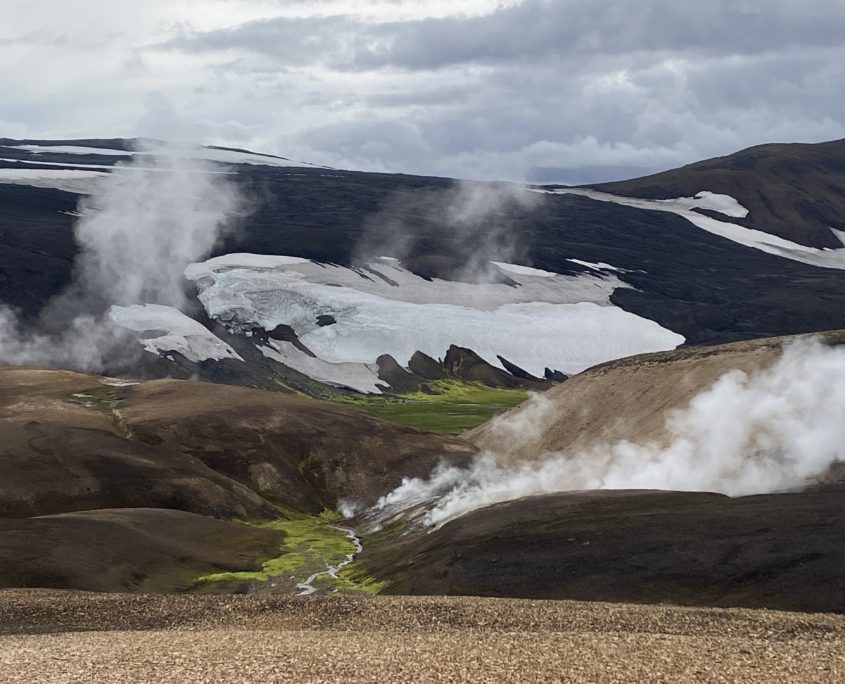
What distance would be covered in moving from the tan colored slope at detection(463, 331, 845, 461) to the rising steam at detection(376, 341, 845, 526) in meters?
1.91

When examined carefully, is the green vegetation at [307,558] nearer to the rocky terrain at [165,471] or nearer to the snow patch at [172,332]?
the rocky terrain at [165,471]

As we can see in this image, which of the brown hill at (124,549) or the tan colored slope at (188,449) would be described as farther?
the tan colored slope at (188,449)

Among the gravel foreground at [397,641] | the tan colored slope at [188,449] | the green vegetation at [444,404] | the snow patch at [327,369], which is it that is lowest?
the green vegetation at [444,404]

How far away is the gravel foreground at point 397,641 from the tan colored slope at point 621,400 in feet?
151

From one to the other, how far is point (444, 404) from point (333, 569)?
3435 inches

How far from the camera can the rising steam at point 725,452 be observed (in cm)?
7144

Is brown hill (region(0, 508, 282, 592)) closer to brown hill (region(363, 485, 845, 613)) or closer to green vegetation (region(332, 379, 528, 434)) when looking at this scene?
brown hill (region(363, 485, 845, 613))

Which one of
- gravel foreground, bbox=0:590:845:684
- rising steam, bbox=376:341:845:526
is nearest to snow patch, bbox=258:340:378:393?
rising steam, bbox=376:341:845:526

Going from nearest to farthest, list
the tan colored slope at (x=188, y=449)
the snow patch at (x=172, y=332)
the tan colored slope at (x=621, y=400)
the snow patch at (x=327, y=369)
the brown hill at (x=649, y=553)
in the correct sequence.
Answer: the brown hill at (x=649, y=553), the tan colored slope at (x=188, y=449), the tan colored slope at (x=621, y=400), the snow patch at (x=172, y=332), the snow patch at (x=327, y=369)

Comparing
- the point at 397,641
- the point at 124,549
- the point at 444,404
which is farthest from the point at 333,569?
the point at 444,404

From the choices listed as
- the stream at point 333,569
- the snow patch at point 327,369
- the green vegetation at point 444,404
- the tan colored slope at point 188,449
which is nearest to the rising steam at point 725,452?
the stream at point 333,569

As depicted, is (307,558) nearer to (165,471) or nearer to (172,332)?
(165,471)

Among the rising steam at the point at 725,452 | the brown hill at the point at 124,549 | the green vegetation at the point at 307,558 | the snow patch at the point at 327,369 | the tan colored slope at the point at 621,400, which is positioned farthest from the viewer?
the snow patch at the point at 327,369

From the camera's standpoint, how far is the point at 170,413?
4190 inches
